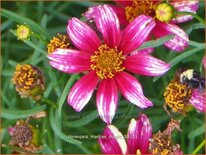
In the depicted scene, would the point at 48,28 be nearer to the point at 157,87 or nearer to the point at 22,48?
the point at 22,48

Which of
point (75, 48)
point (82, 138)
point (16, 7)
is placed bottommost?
point (82, 138)

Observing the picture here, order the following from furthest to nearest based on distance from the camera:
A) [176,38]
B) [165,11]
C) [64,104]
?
[64,104]
[176,38]
[165,11]

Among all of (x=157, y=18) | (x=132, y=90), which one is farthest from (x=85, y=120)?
(x=157, y=18)

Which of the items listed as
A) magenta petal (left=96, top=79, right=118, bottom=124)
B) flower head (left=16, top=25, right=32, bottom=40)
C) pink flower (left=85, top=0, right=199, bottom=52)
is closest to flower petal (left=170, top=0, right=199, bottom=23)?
pink flower (left=85, top=0, right=199, bottom=52)

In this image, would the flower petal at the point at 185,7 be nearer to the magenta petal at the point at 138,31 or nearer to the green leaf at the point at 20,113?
the magenta petal at the point at 138,31

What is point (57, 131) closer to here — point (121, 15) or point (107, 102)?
point (107, 102)

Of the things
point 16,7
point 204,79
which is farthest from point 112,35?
point 16,7
